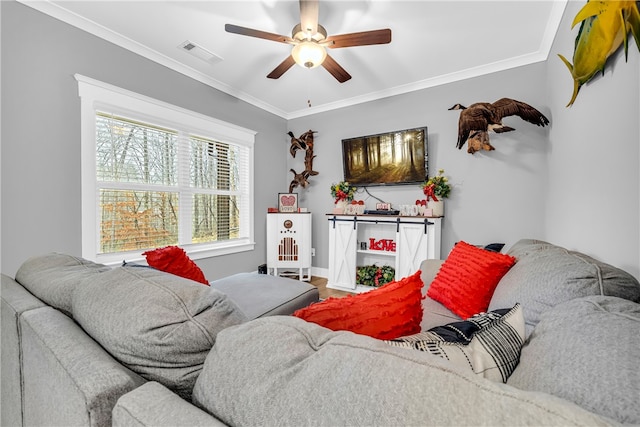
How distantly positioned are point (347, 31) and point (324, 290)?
295cm

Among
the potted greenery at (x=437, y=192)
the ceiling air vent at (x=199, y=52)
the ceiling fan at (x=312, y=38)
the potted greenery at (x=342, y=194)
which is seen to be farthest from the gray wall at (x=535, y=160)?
the ceiling air vent at (x=199, y=52)

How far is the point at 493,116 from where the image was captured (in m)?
2.56

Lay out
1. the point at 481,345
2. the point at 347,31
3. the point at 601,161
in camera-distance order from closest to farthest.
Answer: the point at 481,345, the point at 601,161, the point at 347,31

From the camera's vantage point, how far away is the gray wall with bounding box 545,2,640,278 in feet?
3.48

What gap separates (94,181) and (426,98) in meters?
3.66

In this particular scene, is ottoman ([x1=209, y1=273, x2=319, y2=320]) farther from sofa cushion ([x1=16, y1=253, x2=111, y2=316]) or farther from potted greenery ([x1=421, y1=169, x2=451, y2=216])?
potted greenery ([x1=421, y1=169, x2=451, y2=216])

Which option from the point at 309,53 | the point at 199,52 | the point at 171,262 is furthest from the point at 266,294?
the point at 199,52

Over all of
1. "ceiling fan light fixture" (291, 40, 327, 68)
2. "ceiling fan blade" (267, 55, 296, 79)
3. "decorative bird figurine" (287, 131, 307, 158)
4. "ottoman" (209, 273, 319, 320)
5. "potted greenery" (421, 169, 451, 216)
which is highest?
"ceiling fan blade" (267, 55, 296, 79)

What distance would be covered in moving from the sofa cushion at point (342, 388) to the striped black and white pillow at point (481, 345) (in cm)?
17

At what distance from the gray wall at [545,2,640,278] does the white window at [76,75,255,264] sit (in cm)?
337

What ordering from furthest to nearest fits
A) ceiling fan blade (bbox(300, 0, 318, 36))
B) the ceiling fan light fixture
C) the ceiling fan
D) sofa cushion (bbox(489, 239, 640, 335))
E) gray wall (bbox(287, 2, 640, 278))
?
A: the ceiling fan light fixture < the ceiling fan < ceiling fan blade (bbox(300, 0, 318, 36)) < gray wall (bbox(287, 2, 640, 278)) < sofa cushion (bbox(489, 239, 640, 335))

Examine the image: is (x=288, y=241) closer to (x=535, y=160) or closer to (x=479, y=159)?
(x=479, y=159)

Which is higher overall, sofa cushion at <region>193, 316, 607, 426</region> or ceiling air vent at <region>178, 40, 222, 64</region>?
ceiling air vent at <region>178, 40, 222, 64</region>

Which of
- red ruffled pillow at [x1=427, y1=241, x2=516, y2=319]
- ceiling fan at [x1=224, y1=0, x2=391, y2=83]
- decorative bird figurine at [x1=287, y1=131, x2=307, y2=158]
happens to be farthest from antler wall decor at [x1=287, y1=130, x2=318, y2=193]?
red ruffled pillow at [x1=427, y1=241, x2=516, y2=319]
